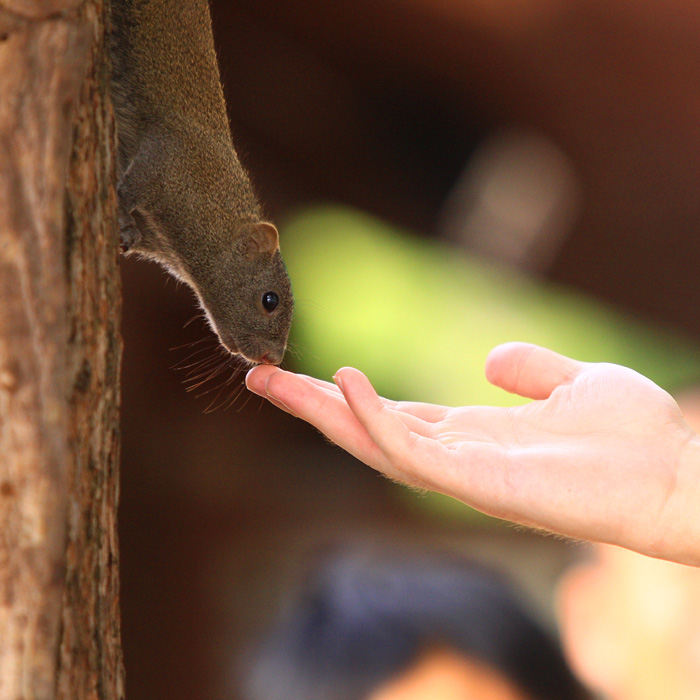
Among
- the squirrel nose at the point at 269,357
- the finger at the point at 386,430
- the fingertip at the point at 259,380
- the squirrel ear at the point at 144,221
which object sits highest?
the squirrel ear at the point at 144,221

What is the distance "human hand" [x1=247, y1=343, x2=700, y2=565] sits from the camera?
113 cm

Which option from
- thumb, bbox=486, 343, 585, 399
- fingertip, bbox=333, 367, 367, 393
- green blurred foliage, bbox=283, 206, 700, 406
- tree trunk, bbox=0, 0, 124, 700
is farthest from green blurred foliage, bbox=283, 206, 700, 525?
tree trunk, bbox=0, 0, 124, 700

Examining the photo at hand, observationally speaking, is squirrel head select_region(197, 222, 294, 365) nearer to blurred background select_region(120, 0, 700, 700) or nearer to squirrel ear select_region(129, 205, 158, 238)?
squirrel ear select_region(129, 205, 158, 238)

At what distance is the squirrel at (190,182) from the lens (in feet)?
4.87

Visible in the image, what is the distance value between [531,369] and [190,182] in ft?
2.85

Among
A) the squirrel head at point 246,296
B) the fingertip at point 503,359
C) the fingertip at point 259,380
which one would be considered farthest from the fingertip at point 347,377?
the squirrel head at point 246,296

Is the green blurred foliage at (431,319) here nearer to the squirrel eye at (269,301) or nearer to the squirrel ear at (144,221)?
the squirrel eye at (269,301)

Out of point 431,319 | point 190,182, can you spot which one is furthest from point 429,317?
point 190,182

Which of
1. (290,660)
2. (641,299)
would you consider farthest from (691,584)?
(290,660)

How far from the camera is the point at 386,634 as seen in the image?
3.09 m

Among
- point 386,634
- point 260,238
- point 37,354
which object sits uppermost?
point 260,238

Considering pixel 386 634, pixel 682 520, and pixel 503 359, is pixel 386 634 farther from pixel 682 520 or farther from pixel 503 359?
pixel 682 520

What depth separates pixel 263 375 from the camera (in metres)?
1.35

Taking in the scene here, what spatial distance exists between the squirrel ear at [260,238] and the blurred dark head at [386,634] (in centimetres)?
195
